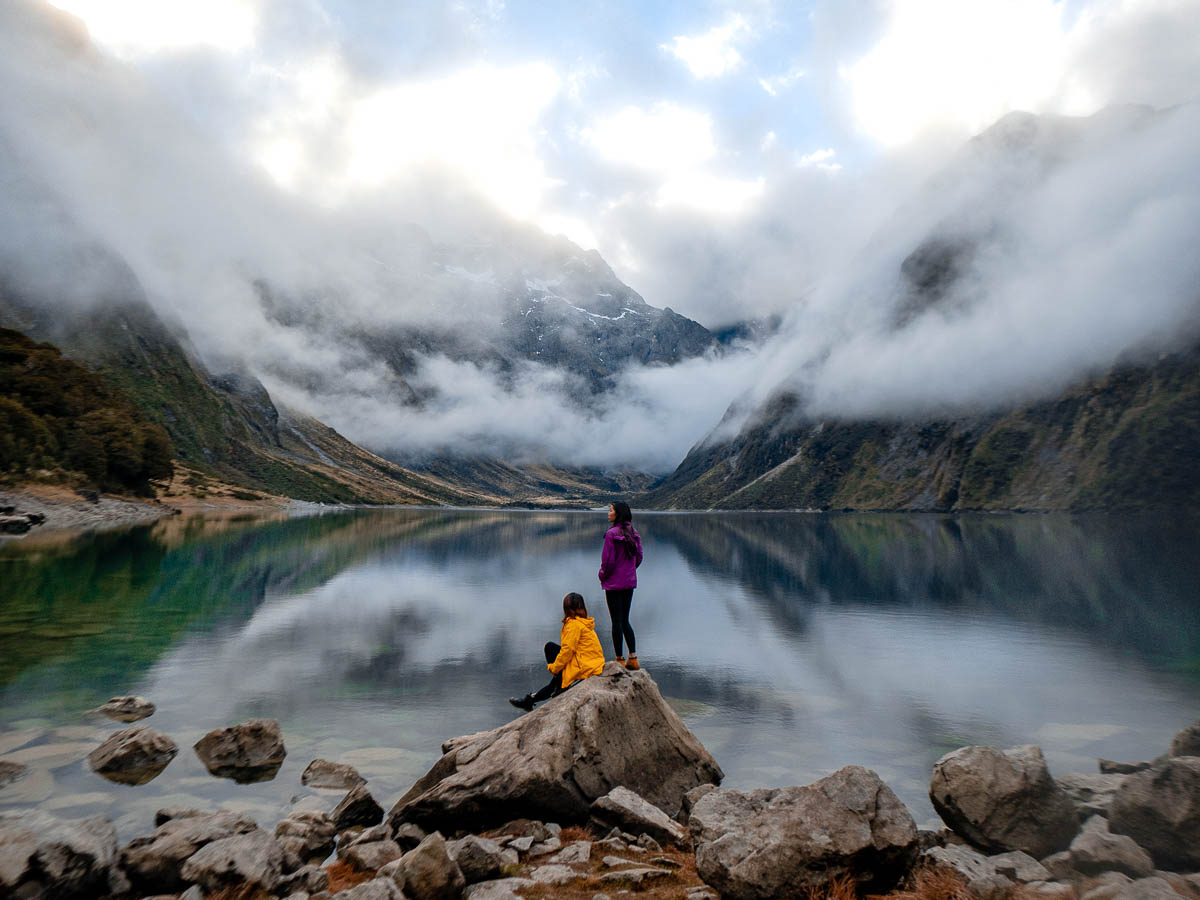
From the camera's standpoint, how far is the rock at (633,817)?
11.2 m

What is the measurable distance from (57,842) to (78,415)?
141 metres

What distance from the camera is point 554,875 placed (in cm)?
961

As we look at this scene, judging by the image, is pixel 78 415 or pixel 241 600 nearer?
pixel 241 600

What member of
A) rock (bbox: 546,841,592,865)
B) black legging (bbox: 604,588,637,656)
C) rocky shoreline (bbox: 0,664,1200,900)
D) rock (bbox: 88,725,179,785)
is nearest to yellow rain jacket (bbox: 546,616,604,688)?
rocky shoreline (bbox: 0,664,1200,900)

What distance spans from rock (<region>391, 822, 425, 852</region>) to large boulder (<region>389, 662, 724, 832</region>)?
16.7 inches

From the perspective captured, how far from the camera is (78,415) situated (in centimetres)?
11844

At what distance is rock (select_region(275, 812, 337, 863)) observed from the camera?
446 inches

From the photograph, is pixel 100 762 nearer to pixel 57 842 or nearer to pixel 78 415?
pixel 57 842

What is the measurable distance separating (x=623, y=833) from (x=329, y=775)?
781 centimetres

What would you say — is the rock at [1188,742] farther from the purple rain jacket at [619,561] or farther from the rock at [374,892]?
the rock at [374,892]

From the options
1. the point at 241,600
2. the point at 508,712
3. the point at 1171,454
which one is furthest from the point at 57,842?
the point at 1171,454

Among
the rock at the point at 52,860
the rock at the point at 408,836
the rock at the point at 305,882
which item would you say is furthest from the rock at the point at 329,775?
the rock at the point at 52,860

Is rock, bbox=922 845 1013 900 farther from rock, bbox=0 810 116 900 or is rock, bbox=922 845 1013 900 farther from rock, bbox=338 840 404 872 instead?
rock, bbox=0 810 116 900

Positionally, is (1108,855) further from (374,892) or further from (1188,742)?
(374,892)
